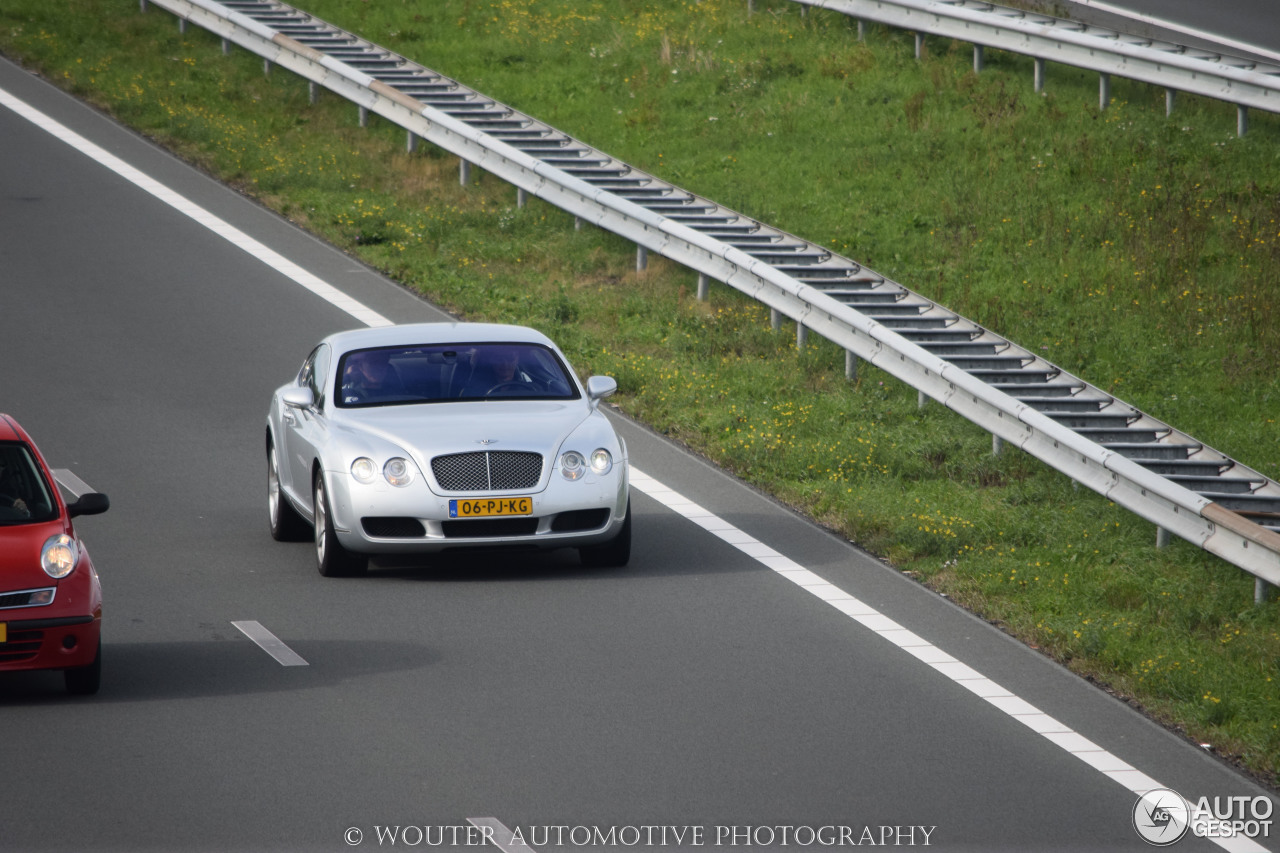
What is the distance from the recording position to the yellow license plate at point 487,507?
1176 centimetres

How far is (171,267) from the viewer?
68.2 ft

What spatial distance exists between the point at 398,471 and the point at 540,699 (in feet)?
9.34

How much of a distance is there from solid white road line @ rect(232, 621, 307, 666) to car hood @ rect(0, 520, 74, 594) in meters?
1.43

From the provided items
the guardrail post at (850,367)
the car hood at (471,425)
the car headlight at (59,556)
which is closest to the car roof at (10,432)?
the car headlight at (59,556)

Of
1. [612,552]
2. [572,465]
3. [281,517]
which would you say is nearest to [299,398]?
[281,517]

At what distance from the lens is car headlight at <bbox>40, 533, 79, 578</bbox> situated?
909 centimetres

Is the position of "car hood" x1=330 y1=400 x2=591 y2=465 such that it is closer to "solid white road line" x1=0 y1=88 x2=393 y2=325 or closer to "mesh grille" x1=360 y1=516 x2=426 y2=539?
"mesh grille" x1=360 y1=516 x2=426 y2=539

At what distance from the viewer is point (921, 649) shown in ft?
34.6

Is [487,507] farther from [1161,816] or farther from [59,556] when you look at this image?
[1161,816]

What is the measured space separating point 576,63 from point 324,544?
58.4 feet

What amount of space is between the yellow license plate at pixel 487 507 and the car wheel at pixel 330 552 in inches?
28.8

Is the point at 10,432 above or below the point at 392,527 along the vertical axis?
above

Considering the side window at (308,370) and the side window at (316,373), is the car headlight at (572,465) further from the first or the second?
the side window at (308,370)

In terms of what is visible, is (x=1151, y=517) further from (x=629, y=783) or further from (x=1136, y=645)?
(x=629, y=783)
